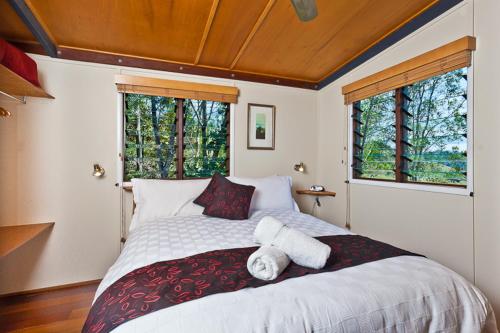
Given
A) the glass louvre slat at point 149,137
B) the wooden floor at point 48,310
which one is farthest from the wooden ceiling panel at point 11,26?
the wooden floor at point 48,310

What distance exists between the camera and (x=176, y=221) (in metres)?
1.98

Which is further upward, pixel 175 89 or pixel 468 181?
pixel 175 89

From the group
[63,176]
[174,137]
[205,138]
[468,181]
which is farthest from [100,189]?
[468,181]

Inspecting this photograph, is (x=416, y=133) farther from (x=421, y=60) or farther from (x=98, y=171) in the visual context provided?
(x=98, y=171)

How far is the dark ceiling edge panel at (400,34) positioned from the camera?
1943 mm

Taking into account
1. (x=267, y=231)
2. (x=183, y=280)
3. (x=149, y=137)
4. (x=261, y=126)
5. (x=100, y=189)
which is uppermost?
(x=261, y=126)

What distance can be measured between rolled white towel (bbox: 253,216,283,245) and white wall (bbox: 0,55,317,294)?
180cm

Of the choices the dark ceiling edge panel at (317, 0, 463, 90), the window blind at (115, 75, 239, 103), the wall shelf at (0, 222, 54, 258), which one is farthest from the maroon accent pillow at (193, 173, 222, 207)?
the dark ceiling edge panel at (317, 0, 463, 90)

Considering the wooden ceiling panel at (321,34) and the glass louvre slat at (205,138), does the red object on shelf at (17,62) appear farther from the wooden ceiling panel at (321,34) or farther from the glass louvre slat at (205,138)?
the wooden ceiling panel at (321,34)

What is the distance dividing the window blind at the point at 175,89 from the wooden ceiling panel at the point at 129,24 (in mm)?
278

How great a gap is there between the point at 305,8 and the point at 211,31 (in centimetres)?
112

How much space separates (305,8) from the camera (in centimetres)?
138

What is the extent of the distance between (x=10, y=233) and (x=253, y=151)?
2381mm

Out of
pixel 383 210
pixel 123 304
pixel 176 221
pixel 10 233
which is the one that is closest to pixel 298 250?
pixel 123 304
